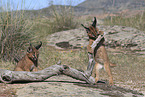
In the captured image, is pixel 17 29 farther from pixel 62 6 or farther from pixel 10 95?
pixel 62 6

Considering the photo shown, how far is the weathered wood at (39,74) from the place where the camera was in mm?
3490

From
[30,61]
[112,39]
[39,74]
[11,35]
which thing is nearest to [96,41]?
[39,74]

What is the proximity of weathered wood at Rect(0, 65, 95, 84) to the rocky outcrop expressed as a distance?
5713mm

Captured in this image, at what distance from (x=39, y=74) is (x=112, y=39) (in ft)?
22.6

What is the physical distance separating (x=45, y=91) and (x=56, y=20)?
31.0 feet

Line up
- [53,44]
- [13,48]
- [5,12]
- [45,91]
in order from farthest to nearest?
[53,44], [5,12], [13,48], [45,91]

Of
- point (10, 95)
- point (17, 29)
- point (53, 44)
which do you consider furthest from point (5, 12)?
point (10, 95)

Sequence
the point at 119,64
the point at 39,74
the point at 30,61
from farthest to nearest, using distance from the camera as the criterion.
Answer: the point at 119,64 < the point at 30,61 < the point at 39,74

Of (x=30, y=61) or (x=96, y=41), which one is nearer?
(x=96, y=41)

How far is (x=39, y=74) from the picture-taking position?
3.70 m

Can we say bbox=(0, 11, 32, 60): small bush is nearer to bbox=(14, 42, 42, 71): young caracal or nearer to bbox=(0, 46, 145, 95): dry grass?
bbox=(0, 46, 145, 95): dry grass

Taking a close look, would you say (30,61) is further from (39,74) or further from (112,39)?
(112,39)

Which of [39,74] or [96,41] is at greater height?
[96,41]

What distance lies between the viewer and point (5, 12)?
759cm
